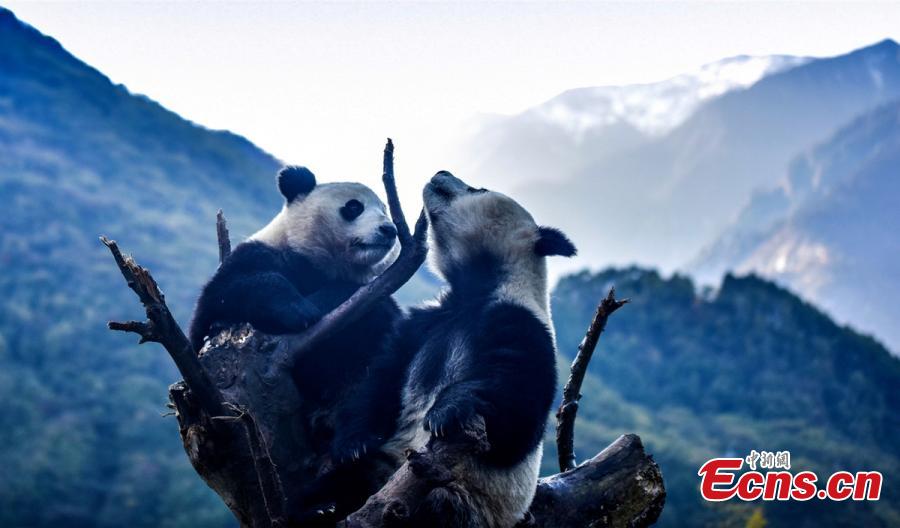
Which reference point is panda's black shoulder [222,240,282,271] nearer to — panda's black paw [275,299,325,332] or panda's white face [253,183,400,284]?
panda's white face [253,183,400,284]

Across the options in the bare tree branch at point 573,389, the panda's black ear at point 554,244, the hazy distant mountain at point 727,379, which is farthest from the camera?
the hazy distant mountain at point 727,379

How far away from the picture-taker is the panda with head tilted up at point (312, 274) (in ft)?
16.2

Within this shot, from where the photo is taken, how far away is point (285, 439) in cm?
457

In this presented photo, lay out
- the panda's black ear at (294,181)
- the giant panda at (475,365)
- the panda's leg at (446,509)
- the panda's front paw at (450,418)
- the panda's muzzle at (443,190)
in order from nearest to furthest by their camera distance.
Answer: the panda's leg at (446,509), the panda's front paw at (450,418), the giant panda at (475,365), the panda's muzzle at (443,190), the panda's black ear at (294,181)

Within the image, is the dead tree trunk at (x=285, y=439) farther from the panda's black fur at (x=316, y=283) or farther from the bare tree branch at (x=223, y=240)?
the panda's black fur at (x=316, y=283)

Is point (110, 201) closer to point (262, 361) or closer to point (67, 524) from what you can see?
point (67, 524)

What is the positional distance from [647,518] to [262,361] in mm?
2878

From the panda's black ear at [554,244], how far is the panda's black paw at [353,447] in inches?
69.2

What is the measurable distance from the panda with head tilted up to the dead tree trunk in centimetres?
21

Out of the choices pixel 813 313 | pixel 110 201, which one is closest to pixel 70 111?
pixel 110 201

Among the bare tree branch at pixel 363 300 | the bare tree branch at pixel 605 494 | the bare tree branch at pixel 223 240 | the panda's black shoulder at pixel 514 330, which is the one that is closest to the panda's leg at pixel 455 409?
the panda's black shoulder at pixel 514 330

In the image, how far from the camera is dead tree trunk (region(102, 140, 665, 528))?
3.45m

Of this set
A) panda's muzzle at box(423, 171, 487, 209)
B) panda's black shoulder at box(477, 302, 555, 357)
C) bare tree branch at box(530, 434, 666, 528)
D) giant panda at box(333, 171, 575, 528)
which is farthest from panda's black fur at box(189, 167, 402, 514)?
bare tree branch at box(530, 434, 666, 528)

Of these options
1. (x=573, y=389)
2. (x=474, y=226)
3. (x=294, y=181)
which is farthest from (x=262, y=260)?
(x=573, y=389)
